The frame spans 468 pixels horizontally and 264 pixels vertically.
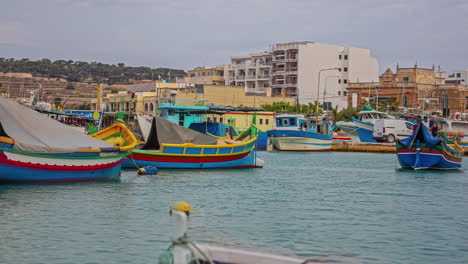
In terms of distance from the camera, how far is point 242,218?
18578 mm

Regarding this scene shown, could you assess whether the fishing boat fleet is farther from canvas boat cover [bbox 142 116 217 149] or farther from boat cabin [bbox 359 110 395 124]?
boat cabin [bbox 359 110 395 124]

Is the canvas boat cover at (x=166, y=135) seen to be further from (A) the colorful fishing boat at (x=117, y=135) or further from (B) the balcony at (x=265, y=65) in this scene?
(B) the balcony at (x=265, y=65)

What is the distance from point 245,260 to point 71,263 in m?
6.14

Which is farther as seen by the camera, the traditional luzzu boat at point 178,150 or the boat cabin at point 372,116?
the boat cabin at point 372,116

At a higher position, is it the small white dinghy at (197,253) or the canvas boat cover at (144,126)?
the canvas boat cover at (144,126)

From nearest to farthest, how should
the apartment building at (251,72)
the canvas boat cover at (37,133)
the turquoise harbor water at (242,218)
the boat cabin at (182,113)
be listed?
the turquoise harbor water at (242,218) < the canvas boat cover at (37,133) < the boat cabin at (182,113) < the apartment building at (251,72)

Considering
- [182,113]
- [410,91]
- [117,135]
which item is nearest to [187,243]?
[117,135]

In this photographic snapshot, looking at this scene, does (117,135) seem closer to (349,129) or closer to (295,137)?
(295,137)

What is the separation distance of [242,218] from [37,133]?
11.3 metres

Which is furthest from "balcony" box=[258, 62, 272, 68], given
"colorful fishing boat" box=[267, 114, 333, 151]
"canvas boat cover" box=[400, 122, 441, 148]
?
"canvas boat cover" box=[400, 122, 441, 148]

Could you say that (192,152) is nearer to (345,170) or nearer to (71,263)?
(345,170)

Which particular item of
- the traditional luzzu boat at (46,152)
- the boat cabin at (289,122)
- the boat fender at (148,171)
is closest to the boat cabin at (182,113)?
the boat fender at (148,171)

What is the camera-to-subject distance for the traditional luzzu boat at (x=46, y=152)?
23.5 m

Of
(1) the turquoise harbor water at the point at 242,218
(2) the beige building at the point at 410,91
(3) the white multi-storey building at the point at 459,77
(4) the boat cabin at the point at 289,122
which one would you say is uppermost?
(3) the white multi-storey building at the point at 459,77
